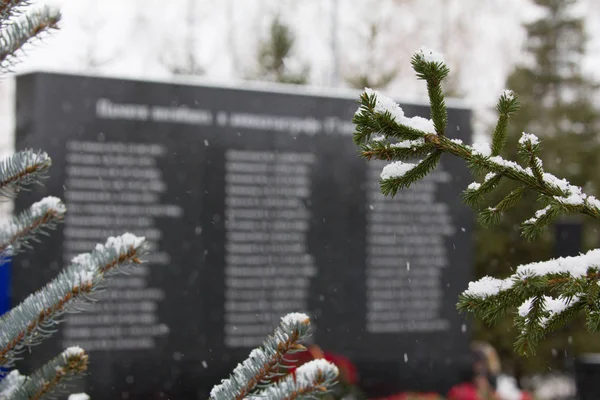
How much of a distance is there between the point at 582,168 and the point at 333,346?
589 centimetres

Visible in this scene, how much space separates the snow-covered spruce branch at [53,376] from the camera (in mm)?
1293

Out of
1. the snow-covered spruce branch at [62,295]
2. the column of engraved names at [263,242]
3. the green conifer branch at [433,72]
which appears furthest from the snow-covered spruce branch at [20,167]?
the column of engraved names at [263,242]

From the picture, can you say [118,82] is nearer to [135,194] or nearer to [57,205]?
[135,194]

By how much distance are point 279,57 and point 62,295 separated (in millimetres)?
7509

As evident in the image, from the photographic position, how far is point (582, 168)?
1005cm

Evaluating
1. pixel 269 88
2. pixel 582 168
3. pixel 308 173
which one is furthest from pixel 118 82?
pixel 582 168

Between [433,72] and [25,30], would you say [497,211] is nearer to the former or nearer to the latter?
[433,72]

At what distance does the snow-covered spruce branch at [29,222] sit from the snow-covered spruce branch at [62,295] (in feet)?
0.61

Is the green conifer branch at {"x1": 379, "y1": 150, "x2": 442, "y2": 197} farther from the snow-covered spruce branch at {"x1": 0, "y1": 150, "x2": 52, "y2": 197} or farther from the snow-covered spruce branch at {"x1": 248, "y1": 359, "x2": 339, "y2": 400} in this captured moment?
the snow-covered spruce branch at {"x1": 0, "y1": 150, "x2": 52, "y2": 197}

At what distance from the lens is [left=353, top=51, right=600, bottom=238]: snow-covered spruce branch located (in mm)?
1108

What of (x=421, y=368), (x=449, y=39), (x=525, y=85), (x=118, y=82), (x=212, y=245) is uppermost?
(x=449, y=39)

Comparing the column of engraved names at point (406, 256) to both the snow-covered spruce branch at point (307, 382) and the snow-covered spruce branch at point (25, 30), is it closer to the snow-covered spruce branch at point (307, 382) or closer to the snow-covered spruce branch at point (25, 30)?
the snow-covered spruce branch at point (25, 30)

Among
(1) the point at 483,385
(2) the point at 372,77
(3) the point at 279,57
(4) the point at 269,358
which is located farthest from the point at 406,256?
(2) the point at 372,77

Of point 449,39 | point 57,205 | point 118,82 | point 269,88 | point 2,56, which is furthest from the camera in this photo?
point 449,39
